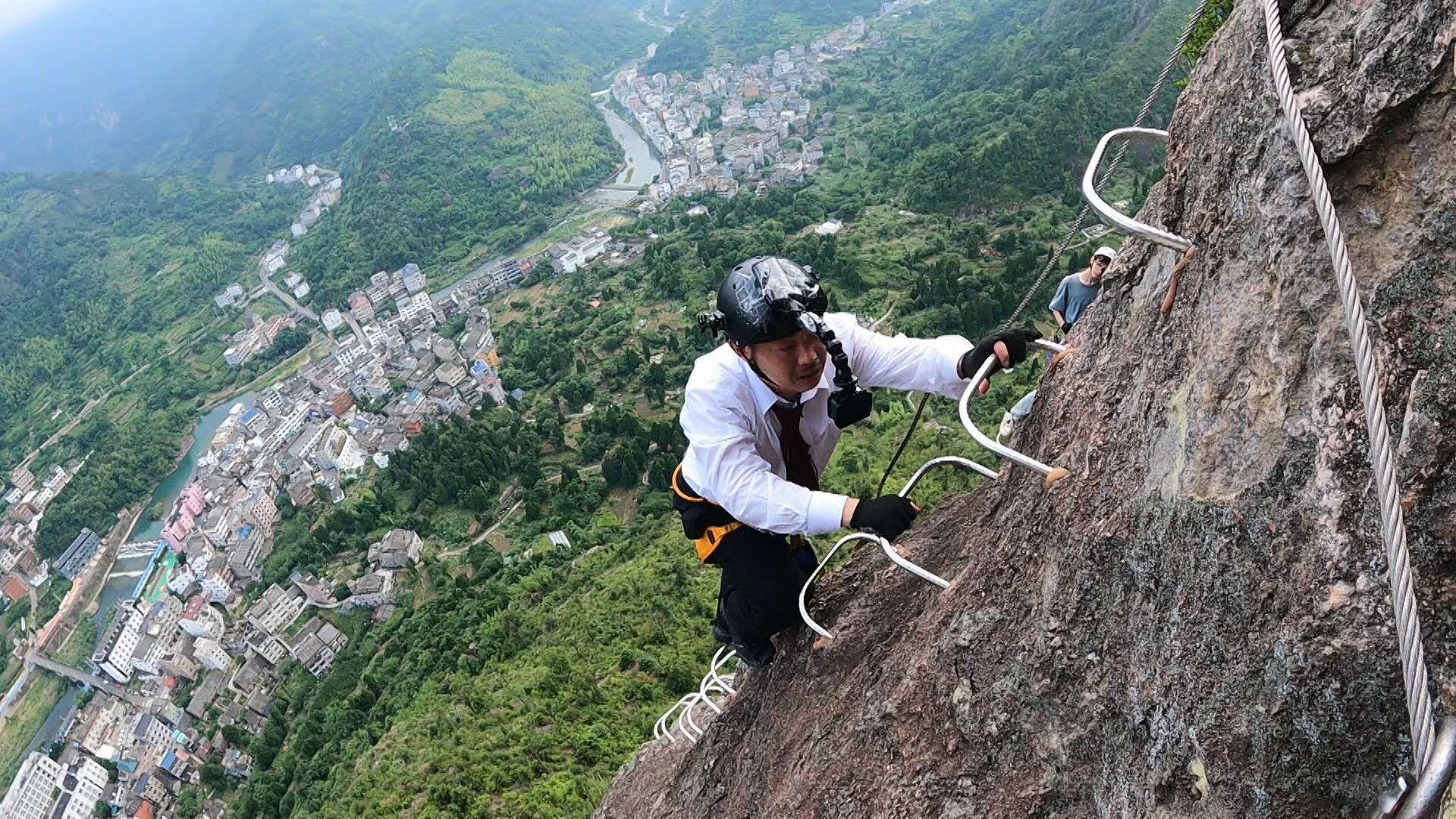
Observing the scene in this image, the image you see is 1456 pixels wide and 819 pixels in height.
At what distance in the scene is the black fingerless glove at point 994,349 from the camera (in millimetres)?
3099

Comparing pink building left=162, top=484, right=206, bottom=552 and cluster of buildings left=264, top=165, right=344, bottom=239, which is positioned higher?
cluster of buildings left=264, top=165, right=344, bottom=239

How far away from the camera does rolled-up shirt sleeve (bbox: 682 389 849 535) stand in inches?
119

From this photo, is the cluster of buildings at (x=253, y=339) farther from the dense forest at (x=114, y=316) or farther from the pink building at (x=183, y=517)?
the pink building at (x=183, y=517)

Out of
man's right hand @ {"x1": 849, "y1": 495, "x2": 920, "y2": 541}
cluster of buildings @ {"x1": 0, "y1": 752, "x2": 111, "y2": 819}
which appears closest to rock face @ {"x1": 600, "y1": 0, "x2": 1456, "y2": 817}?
man's right hand @ {"x1": 849, "y1": 495, "x2": 920, "y2": 541}

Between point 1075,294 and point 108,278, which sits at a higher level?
point 1075,294

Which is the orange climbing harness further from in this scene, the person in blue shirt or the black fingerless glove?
the person in blue shirt

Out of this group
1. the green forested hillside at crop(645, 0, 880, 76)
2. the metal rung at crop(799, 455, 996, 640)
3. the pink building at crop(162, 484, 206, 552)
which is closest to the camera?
the metal rung at crop(799, 455, 996, 640)

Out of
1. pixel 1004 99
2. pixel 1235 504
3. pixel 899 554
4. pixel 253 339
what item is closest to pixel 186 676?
pixel 253 339

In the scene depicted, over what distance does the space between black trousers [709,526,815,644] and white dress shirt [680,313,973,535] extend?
482mm

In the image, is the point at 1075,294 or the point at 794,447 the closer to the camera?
the point at 794,447

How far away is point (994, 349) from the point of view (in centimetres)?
315

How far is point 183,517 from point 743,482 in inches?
→ 2130

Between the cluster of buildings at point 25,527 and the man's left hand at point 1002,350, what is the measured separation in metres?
60.4

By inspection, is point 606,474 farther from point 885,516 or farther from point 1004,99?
point 1004,99
